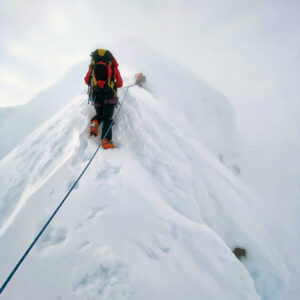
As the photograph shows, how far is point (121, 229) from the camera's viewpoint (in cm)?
215

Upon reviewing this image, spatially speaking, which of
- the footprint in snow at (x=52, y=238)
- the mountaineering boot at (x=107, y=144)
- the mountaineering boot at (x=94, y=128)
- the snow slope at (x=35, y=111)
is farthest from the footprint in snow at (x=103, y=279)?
the snow slope at (x=35, y=111)

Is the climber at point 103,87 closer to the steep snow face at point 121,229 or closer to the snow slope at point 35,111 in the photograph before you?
the steep snow face at point 121,229

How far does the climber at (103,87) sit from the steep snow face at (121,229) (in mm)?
286

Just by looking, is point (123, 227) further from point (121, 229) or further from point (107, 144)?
point (107, 144)

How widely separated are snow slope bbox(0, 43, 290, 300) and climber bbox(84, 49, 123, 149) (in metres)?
0.28

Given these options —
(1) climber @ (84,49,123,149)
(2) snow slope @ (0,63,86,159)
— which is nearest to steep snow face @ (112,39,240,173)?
(2) snow slope @ (0,63,86,159)

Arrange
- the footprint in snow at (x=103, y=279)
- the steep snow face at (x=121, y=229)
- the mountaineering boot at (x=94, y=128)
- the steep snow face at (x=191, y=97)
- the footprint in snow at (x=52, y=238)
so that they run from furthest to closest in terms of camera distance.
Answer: the steep snow face at (x=191, y=97), the mountaineering boot at (x=94, y=128), the footprint in snow at (x=52, y=238), the steep snow face at (x=121, y=229), the footprint in snow at (x=103, y=279)

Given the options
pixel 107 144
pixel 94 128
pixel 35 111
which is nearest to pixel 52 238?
pixel 107 144

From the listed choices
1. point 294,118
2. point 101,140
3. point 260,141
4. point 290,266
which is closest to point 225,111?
point 260,141

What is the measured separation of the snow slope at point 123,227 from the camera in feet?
5.91

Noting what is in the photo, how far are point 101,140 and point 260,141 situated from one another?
67.8ft

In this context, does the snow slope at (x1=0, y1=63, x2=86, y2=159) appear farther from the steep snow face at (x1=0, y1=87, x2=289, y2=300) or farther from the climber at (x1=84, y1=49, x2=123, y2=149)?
the climber at (x1=84, y1=49, x2=123, y2=149)

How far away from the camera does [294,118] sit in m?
29.2

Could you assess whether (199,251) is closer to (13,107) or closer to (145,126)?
(145,126)
